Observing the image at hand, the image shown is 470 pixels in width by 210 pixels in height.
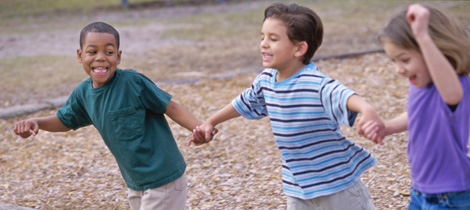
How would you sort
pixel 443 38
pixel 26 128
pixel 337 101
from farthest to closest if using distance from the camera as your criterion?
pixel 26 128, pixel 337 101, pixel 443 38

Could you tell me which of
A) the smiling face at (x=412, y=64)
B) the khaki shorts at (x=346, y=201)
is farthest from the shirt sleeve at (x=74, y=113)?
the smiling face at (x=412, y=64)

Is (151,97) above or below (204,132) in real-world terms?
above

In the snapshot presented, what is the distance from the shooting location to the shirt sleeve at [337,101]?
2.64 metres

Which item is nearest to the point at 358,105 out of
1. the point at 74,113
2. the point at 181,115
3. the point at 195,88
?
the point at 181,115

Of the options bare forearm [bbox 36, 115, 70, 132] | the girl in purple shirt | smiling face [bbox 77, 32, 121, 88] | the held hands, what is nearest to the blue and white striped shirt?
the girl in purple shirt

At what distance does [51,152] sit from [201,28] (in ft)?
25.2

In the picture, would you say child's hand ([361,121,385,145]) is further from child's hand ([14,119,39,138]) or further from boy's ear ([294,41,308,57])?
child's hand ([14,119,39,138])

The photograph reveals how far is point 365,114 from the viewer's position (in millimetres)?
2527

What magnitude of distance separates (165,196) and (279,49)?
99 centimetres

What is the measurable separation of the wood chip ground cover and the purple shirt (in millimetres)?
1587

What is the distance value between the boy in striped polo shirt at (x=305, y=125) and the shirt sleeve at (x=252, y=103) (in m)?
0.11

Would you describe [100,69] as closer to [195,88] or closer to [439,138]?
[439,138]

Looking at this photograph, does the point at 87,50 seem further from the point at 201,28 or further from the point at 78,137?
the point at 201,28

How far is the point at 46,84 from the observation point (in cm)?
890
